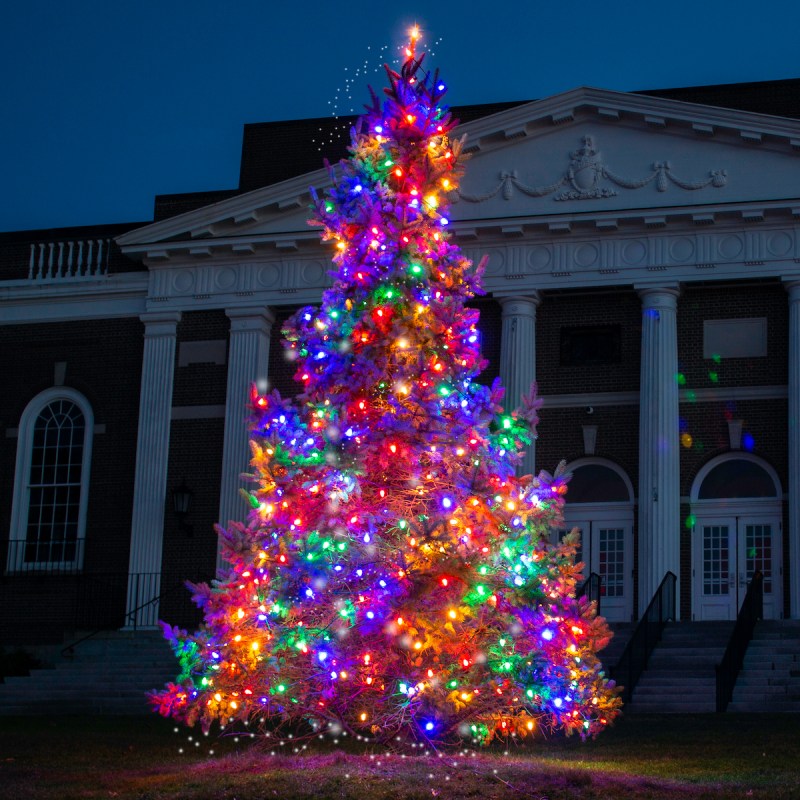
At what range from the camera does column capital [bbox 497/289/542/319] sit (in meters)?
28.7

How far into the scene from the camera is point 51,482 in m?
31.3

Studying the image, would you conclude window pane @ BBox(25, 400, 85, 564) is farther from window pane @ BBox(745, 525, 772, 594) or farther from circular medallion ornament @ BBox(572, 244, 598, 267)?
window pane @ BBox(745, 525, 772, 594)

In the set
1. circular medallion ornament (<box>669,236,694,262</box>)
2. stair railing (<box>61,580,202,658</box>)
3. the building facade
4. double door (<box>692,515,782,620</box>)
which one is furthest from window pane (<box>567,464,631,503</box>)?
stair railing (<box>61,580,202,658</box>)

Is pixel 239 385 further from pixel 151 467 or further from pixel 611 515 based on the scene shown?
pixel 611 515

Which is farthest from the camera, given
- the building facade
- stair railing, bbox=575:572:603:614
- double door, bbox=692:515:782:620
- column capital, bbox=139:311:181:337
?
column capital, bbox=139:311:181:337

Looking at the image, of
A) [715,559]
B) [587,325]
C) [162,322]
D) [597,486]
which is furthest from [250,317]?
[715,559]

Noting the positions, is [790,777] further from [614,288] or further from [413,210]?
[614,288]

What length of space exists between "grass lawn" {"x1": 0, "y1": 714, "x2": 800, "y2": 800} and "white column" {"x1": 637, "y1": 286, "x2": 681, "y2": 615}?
9.67m

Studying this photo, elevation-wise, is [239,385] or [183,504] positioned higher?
[239,385]

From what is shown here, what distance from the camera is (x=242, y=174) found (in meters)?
33.6

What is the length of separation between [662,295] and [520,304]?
107 inches

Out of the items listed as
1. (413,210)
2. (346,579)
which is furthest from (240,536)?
(413,210)

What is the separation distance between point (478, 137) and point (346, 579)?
1734cm

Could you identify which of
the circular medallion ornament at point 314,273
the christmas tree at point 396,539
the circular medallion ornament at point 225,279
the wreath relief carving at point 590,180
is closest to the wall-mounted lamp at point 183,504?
the circular medallion ornament at point 225,279
